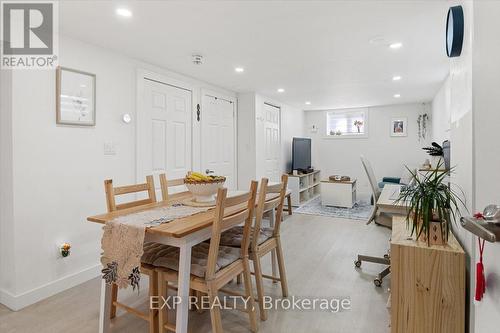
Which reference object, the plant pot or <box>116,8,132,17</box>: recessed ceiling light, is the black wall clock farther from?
<box>116,8,132,17</box>: recessed ceiling light

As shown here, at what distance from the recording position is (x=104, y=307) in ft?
5.74

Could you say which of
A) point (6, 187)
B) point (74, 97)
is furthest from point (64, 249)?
point (74, 97)

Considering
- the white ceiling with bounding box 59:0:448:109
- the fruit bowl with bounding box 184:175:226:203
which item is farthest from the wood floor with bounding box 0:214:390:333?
the white ceiling with bounding box 59:0:448:109

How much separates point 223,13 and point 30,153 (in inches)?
74.0

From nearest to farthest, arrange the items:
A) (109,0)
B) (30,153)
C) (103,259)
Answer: (103,259) → (109,0) → (30,153)

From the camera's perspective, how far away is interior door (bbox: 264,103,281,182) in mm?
5406

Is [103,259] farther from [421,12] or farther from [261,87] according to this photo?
[261,87]

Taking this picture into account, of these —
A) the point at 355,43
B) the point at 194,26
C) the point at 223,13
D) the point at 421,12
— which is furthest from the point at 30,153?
the point at 421,12

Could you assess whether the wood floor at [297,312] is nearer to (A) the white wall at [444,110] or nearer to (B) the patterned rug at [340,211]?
(B) the patterned rug at [340,211]

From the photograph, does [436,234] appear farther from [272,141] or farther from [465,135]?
[272,141]

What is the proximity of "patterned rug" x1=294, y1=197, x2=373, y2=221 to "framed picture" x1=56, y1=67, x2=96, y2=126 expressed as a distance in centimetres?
392

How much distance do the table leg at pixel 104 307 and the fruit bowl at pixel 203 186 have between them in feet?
2.64

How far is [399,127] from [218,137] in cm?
446

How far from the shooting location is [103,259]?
5.22 feet
